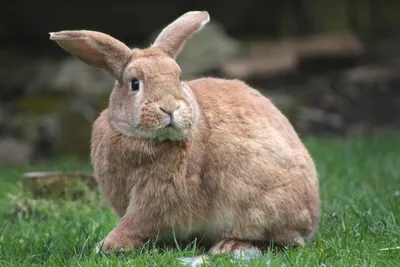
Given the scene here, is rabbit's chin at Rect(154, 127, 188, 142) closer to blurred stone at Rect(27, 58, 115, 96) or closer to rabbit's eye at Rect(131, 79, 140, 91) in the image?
rabbit's eye at Rect(131, 79, 140, 91)

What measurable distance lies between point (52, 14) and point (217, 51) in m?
2.36

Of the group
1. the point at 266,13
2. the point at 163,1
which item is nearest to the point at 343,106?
the point at 266,13

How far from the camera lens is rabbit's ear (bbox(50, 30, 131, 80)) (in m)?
3.93

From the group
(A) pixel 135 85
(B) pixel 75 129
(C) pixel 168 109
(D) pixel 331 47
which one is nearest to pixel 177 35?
(A) pixel 135 85

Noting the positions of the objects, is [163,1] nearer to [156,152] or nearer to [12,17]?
[12,17]

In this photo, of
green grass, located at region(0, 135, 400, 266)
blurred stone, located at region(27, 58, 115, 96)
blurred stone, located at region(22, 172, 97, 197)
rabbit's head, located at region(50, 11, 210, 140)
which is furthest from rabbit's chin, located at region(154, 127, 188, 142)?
blurred stone, located at region(27, 58, 115, 96)

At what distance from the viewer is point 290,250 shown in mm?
3902

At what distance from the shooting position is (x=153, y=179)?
12.7 ft

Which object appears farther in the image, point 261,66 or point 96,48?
point 261,66

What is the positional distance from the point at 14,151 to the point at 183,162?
18.3 feet

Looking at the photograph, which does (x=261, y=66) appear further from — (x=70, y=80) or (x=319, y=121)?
(x=70, y=80)

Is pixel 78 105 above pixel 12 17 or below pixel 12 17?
below

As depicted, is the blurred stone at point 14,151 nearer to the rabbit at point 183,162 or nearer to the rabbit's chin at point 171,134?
the rabbit at point 183,162

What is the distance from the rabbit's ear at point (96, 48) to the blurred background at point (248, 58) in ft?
16.1
